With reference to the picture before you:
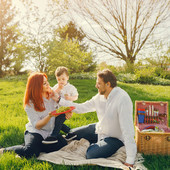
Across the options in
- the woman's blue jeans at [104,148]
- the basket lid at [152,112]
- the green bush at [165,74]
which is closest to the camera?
the woman's blue jeans at [104,148]

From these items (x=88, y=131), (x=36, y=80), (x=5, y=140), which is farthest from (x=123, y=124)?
(x=5, y=140)

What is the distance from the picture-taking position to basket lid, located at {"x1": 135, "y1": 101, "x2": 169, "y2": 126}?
13.0ft

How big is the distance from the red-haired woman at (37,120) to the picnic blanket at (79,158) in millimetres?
152

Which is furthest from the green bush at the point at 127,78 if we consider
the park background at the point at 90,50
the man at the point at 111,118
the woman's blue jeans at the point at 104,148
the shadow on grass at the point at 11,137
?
the woman's blue jeans at the point at 104,148

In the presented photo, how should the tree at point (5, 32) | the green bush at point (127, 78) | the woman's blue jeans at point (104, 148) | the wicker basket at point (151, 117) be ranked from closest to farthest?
the woman's blue jeans at point (104, 148)
the wicker basket at point (151, 117)
the green bush at point (127, 78)
the tree at point (5, 32)

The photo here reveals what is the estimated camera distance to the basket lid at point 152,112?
3.95 m

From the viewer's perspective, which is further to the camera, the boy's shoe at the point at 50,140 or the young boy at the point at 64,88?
the young boy at the point at 64,88

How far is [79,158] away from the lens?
10.8 ft

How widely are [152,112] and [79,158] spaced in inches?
63.5

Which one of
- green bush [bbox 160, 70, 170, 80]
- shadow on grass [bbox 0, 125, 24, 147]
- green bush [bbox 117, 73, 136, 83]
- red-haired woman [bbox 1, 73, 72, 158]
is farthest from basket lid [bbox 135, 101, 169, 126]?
green bush [bbox 160, 70, 170, 80]

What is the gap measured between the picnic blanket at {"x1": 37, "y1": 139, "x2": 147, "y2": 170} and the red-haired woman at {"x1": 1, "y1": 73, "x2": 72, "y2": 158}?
0.15 metres

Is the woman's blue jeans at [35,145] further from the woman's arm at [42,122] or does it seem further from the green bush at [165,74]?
the green bush at [165,74]

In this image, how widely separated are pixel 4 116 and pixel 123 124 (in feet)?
13.2

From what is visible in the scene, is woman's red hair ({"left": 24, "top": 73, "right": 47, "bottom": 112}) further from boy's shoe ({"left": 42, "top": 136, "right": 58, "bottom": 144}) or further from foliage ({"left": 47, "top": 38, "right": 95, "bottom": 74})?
foliage ({"left": 47, "top": 38, "right": 95, "bottom": 74})
